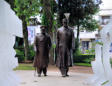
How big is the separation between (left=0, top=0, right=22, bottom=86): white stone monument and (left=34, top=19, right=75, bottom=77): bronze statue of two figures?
5356 mm

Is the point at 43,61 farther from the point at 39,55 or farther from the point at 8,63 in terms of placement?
the point at 8,63

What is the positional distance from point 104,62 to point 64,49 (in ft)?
9.68

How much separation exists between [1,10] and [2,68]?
0.66m

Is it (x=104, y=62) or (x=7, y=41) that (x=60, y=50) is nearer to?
(x=104, y=62)

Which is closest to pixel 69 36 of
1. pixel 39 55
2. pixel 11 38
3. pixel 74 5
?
pixel 39 55

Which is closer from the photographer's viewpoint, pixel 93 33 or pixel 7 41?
pixel 7 41

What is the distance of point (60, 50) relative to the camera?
825cm

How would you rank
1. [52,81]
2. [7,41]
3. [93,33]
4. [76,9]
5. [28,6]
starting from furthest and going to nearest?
[93,33], [76,9], [28,6], [52,81], [7,41]

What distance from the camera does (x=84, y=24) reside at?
24125 mm

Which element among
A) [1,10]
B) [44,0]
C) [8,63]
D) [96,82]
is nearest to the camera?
[1,10]

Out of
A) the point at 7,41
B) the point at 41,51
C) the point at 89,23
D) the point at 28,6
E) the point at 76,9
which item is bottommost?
the point at 41,51

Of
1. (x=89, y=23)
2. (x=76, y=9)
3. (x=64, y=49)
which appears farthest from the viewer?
(x=89, y=23)

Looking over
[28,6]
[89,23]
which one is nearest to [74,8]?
[89,23]

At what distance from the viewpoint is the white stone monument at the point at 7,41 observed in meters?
2.46
